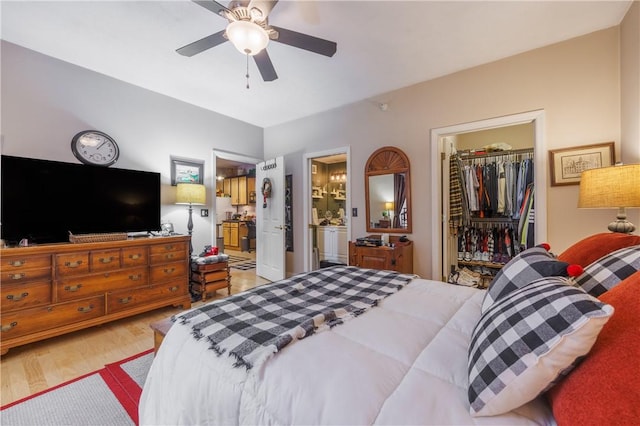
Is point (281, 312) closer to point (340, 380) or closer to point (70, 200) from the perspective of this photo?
point (340, 380)

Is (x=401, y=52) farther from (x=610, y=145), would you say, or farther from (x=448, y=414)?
(x=448, y=414)

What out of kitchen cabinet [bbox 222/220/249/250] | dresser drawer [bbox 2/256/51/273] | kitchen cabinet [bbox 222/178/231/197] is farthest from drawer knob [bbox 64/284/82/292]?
kitchen cabinet [bbox 222/178/231/197]

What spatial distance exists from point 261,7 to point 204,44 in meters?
0.55

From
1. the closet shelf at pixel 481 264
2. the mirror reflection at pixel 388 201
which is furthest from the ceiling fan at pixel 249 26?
the closet shelf at pixel 481 264

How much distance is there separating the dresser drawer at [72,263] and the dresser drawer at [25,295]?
130 millimetres

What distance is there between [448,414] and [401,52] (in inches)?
110

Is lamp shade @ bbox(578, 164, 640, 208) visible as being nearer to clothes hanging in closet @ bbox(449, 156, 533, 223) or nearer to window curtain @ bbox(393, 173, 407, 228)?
clothes hanging in closet @ bbox(449, 156, 533, 223)

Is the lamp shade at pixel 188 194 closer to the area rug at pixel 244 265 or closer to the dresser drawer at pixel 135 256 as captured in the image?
the dresser drawer at pixel 135 256

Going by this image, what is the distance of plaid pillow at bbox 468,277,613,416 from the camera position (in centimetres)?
58

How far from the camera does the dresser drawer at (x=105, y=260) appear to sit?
237 cm

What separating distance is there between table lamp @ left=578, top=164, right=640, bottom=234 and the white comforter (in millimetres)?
1373

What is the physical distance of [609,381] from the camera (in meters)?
0.52

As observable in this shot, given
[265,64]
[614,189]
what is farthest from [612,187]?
[265,64]

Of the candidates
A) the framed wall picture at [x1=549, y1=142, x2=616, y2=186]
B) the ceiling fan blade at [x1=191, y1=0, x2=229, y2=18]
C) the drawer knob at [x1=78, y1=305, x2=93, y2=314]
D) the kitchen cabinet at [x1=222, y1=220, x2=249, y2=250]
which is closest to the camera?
the ceiling fan blade at [x1=191, y1=0, x2=229, y2=18]
